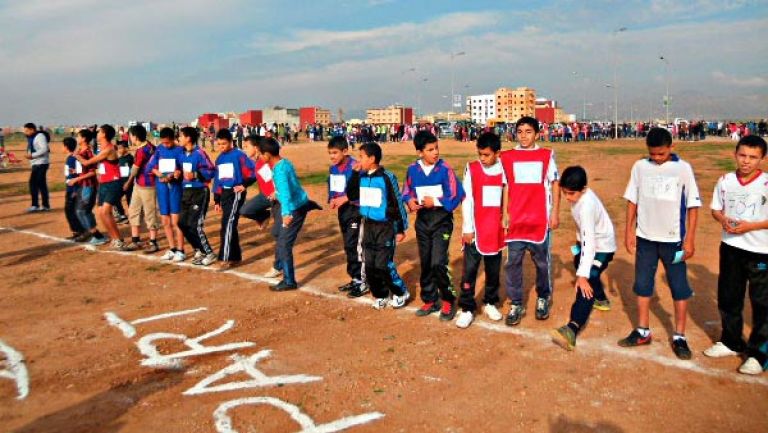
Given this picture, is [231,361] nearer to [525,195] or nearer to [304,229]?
[525,195]

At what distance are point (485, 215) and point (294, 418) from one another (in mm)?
2705

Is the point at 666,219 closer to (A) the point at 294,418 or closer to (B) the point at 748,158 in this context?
(B) the point at 748,158

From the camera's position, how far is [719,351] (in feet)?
15.6

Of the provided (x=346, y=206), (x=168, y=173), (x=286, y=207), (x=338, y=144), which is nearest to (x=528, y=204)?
(x=346, y=206)

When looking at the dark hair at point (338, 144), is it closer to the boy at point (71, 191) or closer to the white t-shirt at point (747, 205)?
the white t-shirt at point (747, 205)

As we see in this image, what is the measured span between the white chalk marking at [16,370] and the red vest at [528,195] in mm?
4406

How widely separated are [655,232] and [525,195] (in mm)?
1217

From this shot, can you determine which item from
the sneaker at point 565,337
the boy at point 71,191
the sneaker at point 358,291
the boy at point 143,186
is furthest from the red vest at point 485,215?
the boy at point 71,191

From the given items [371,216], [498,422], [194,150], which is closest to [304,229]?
[194,150]

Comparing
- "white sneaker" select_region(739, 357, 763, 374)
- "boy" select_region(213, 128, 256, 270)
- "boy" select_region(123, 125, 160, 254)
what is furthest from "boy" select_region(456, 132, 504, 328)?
"boy" select_region(123, 125, 160, 254)

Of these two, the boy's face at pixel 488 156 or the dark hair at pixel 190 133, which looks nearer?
the boy's face at pixel 488 156

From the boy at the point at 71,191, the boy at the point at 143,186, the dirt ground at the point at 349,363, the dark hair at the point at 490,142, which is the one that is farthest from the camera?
the boy at the point at 71,191

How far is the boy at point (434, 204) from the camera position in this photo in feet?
18.8

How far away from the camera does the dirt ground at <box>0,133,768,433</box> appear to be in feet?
13.0
